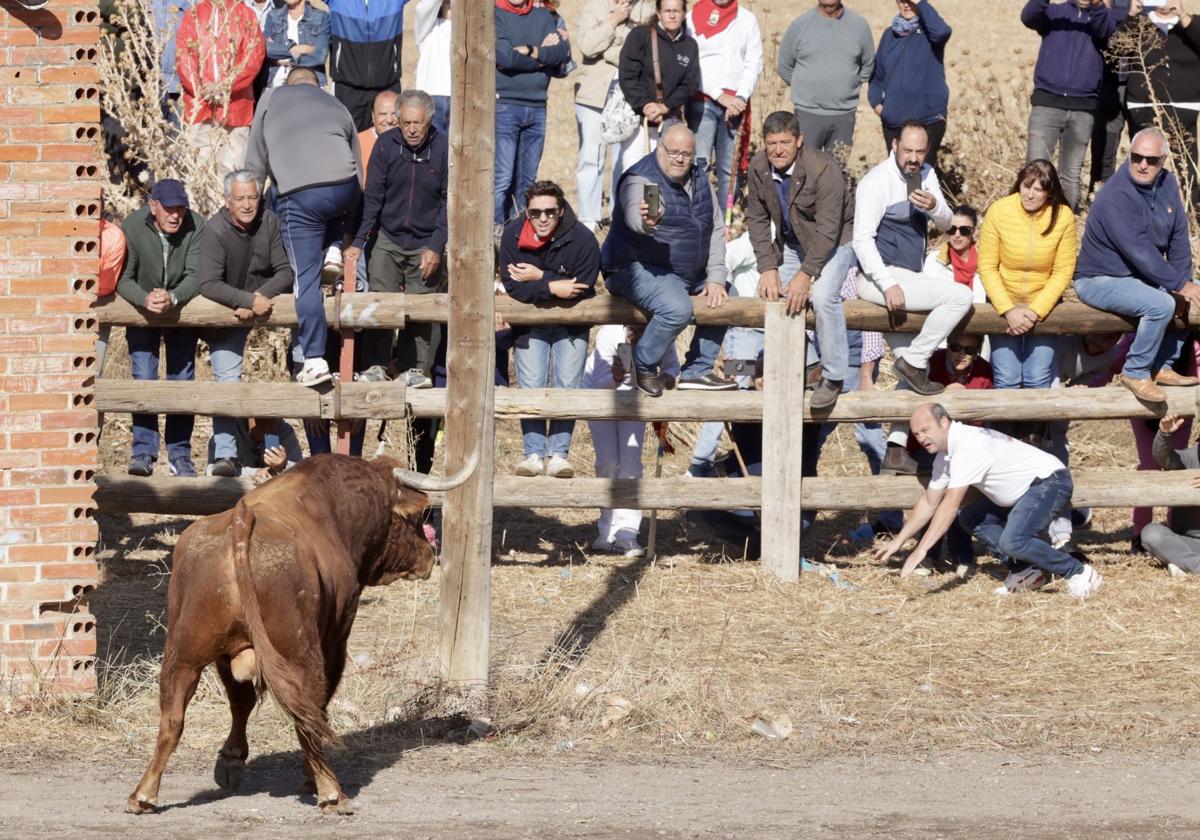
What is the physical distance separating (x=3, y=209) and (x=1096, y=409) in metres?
6.69

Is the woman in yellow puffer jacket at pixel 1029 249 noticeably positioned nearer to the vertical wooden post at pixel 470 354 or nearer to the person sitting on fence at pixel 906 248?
the person sitting on fence at pixel 906 248

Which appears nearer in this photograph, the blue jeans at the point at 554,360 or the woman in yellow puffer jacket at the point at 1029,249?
the woman in yellow puffer jacket at the point at 1029,249

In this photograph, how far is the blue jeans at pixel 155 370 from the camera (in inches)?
435

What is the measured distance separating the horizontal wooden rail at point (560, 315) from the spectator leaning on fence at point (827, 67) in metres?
3.36

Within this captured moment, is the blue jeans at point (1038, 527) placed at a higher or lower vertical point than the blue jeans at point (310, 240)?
lower

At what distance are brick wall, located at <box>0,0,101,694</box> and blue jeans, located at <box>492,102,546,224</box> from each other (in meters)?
5.70

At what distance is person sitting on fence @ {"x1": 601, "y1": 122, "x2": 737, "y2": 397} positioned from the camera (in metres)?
10.8

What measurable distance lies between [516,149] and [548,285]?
10.3 ft

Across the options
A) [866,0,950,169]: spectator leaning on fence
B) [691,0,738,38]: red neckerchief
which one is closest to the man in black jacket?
[691,0,738,38]: red neckerchief

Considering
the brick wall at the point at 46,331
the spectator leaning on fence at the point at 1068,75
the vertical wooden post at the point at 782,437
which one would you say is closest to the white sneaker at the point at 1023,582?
the vertical wooden post at the point at 782,437

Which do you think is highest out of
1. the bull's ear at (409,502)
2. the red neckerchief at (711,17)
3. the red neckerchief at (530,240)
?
the red neckerchief at (711,17)

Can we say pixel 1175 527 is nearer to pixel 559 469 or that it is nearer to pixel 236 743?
pixel 559 469

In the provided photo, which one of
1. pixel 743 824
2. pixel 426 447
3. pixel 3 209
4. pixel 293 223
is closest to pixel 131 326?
pixel 293 223

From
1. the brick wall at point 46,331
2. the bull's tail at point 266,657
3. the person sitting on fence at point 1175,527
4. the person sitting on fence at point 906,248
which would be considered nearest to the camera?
the bull's tail at point 266,657
